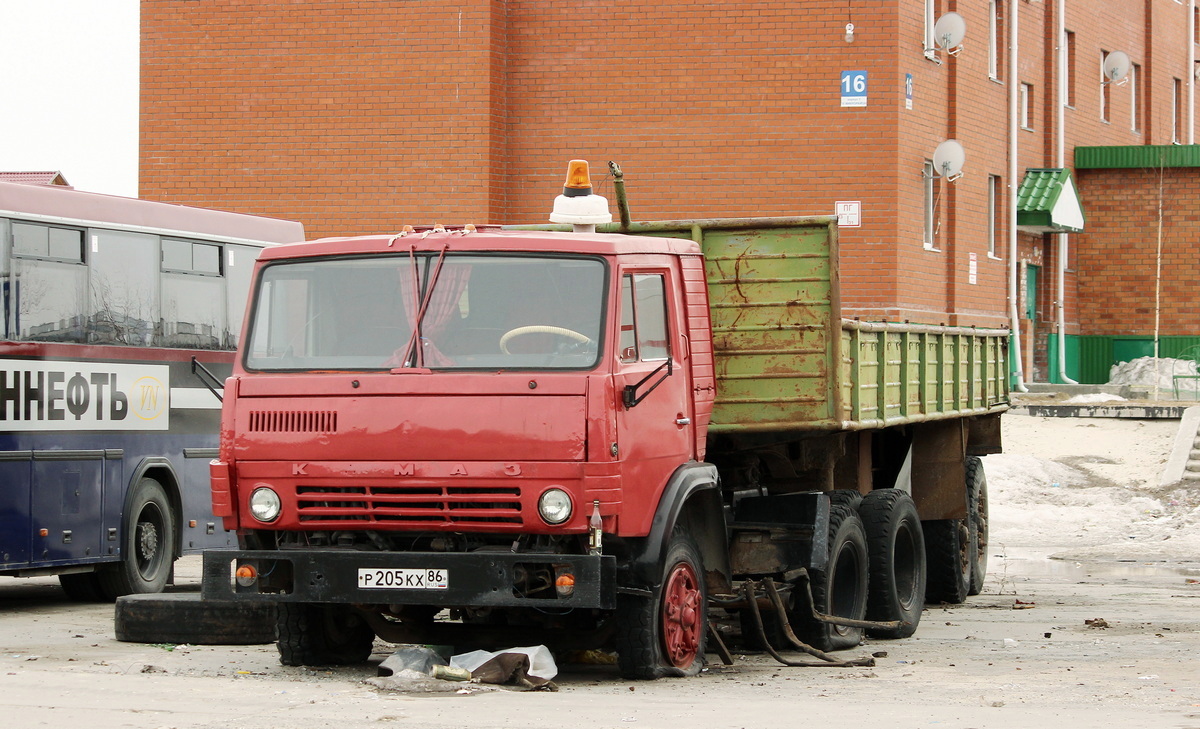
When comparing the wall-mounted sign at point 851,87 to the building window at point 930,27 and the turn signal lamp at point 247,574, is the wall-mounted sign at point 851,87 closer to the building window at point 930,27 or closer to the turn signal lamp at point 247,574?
the building window at point 930,27

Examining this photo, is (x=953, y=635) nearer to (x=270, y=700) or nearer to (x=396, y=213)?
(x=270, y=700)

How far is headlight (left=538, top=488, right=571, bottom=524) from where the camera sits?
8328 millimetres

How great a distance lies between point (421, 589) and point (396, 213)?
60.3ft

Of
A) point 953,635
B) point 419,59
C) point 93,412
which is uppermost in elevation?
point 419,59

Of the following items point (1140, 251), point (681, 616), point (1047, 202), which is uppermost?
point (1047, 202)

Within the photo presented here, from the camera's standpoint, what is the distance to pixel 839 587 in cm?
1114

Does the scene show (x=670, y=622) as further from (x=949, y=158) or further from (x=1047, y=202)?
(x=1047, y=202)

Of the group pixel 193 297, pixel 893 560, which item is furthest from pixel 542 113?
pixel 893 560

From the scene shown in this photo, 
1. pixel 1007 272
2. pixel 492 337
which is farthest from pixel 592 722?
pixel 1007 272

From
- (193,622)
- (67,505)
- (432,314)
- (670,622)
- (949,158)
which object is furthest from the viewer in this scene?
(949,158)

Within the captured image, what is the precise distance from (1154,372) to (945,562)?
79.6ft

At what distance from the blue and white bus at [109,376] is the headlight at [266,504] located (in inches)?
185

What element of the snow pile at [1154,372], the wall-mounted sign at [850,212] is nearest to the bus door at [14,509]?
the wall-mounted sign at [850,212]

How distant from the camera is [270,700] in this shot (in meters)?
8.20
